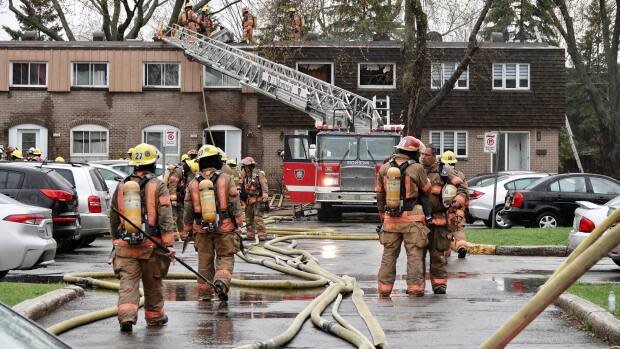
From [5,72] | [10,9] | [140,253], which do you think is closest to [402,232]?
[140,253]

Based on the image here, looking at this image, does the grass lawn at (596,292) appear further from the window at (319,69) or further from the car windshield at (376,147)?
the window at (319,69)

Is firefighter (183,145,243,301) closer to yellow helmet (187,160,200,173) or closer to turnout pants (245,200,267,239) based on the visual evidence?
yellow helmet (187,160,200,173)

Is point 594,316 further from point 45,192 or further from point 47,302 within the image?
point 45,192

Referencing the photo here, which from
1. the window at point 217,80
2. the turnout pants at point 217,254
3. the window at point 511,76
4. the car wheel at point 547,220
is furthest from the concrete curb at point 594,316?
the window at point 511,76

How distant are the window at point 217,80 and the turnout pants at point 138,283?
3233cm

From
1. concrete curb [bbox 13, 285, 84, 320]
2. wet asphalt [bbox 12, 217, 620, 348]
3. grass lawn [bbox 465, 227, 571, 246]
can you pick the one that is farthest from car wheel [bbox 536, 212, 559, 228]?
concrete curb [bbox 13, 285, 84, 320]

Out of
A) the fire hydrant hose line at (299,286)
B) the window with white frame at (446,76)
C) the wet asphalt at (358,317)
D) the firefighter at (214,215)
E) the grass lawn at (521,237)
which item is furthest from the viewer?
the window with white frame at (446,76)

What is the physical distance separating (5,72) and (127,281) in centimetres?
3407

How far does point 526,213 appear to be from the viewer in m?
24.4

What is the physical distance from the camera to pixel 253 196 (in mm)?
22344

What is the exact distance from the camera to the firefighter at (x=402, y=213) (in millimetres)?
12633

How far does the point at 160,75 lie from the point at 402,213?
3089 centimetres

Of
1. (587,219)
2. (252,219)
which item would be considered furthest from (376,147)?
(587,219)

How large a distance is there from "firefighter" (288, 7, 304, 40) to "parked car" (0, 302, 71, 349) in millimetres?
32584
